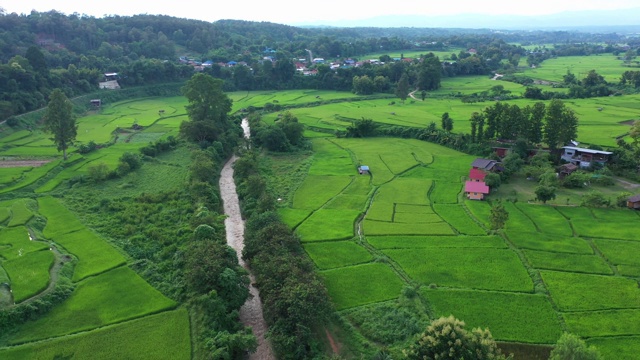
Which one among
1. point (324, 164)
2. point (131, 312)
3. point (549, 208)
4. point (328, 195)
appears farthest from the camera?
point (324, 164)

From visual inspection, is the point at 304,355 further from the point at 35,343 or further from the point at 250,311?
the point at 35,343

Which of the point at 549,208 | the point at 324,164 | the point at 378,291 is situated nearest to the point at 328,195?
the point at 324,164

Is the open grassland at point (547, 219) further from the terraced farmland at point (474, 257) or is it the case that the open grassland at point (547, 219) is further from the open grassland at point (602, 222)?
the open grassland at point (602, 222)

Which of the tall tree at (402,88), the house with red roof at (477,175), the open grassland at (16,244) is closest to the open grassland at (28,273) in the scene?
the open grassland at (16,244)

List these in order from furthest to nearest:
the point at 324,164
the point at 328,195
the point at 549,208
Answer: the point at 324,164 < the point at 328,195 < the point at 549,208

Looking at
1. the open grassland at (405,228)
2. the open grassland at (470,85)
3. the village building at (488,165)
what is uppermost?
the open grassland at (470,85)

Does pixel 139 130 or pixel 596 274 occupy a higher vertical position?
pixel 139 130

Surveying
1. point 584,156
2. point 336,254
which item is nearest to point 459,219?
point 336,254

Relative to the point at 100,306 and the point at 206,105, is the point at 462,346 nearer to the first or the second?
the point at 100,306
